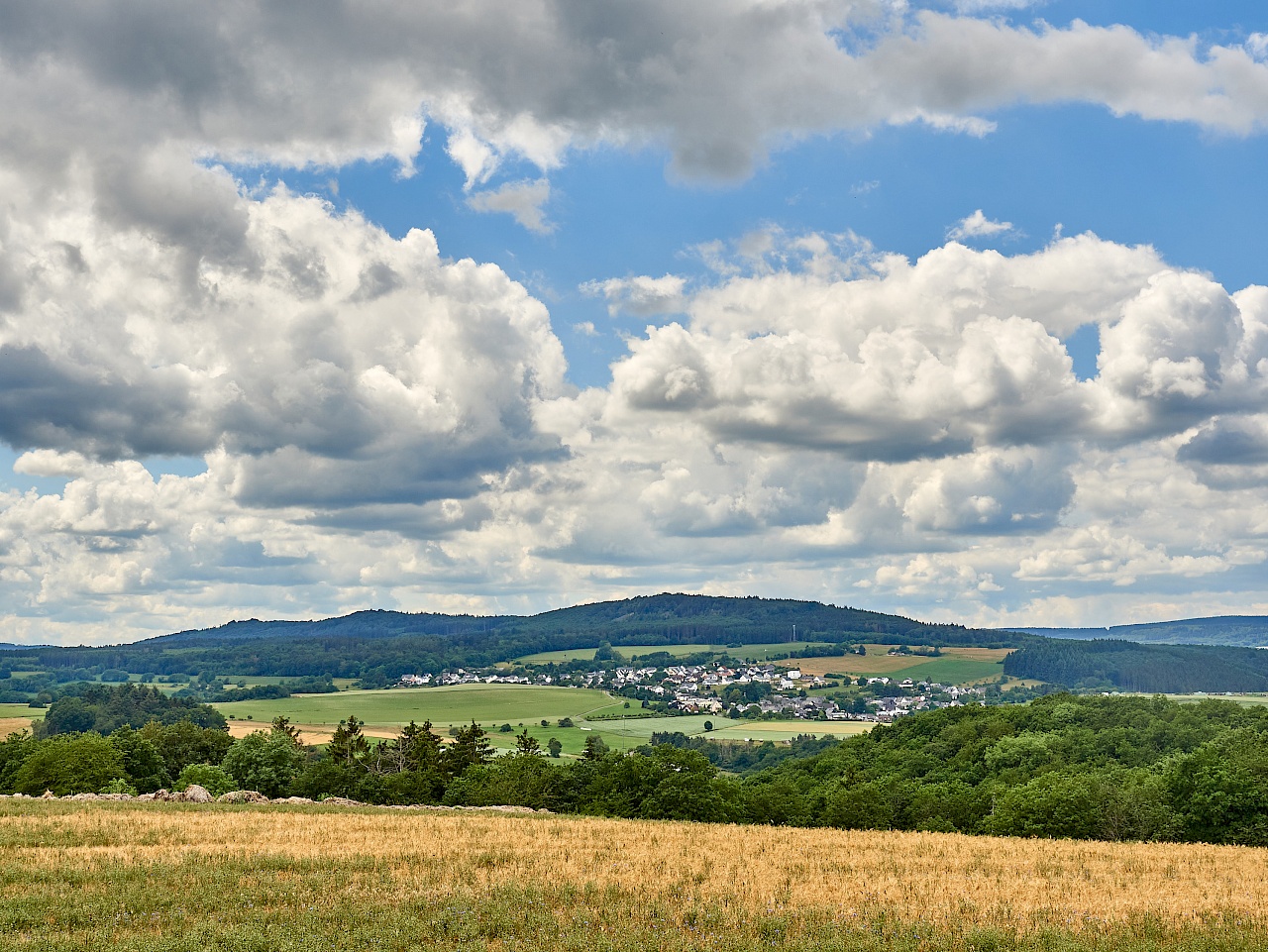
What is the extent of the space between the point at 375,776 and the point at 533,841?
66221mm

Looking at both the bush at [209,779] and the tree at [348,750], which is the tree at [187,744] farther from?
the bush at [209,779]

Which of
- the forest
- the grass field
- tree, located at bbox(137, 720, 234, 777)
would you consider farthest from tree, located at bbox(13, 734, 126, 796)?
the grass field

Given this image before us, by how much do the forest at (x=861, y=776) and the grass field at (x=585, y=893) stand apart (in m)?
33.0

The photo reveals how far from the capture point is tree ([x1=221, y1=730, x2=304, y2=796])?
10456cm

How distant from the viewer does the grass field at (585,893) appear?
71.8 feet

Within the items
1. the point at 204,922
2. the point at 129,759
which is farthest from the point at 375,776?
the point at 204,922

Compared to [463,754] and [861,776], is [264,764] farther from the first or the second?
[861,776]

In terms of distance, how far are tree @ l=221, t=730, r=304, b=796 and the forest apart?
0.20 metres

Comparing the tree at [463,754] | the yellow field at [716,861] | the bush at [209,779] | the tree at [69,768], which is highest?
the yellow field at [716,861]

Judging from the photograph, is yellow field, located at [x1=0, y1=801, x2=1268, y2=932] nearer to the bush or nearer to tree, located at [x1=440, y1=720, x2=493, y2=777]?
the bush

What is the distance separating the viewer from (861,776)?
4405 inches

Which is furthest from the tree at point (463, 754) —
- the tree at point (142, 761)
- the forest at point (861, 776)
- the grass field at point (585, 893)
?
the grass field at point (585, 893)

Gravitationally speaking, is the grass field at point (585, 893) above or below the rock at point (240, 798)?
above

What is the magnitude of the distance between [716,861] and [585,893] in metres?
8.33
